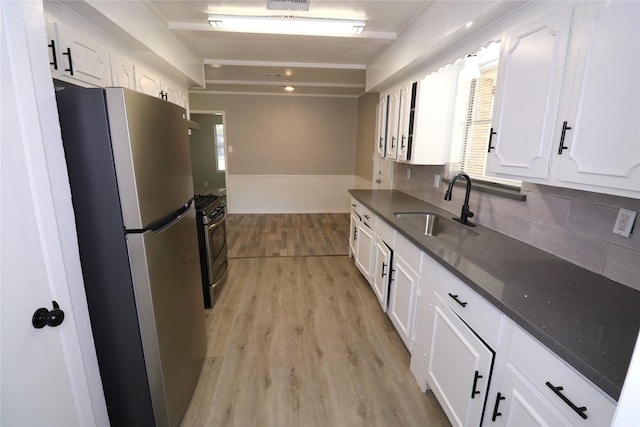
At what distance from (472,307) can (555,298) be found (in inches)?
11.9

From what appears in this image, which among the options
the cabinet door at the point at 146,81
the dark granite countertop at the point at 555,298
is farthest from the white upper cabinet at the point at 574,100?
the cabinet door at the point at 146,81

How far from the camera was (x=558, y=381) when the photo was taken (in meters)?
0.91

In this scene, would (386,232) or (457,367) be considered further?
(386,232)

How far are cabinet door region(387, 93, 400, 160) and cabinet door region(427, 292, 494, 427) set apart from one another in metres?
1.96

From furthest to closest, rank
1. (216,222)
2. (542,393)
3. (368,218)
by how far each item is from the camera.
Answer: (368,218) < (216,222) < (542,393)

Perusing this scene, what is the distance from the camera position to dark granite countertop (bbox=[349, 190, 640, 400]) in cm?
85

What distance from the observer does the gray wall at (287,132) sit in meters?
6.05

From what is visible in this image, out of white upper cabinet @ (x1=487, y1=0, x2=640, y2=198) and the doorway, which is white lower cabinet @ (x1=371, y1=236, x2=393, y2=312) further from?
the doorway

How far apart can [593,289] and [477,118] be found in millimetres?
1640

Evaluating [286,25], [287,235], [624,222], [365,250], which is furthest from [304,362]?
[287,235]

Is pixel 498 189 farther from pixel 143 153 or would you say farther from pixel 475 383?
pixel 143 153

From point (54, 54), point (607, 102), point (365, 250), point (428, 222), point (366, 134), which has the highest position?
point (54, 54)

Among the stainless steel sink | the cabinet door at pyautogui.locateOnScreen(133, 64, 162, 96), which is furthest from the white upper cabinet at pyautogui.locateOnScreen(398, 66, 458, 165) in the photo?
the cabinet door at pyautogui.locateOnScreen(133, 64, 162, 96)

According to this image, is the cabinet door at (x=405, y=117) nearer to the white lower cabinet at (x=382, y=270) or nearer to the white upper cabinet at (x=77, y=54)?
the white lower cabinet at (x=382, y=270)
